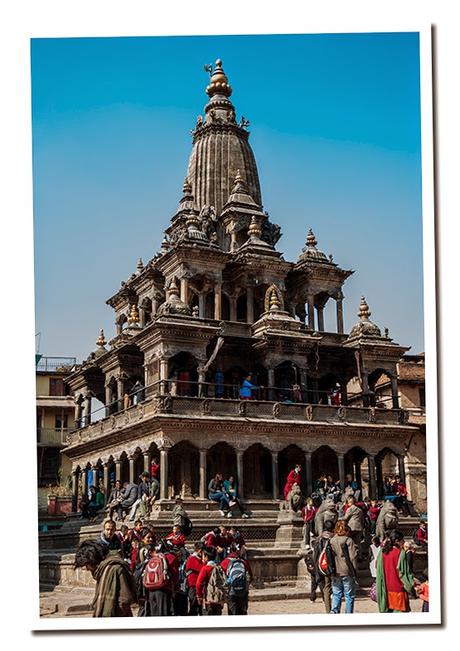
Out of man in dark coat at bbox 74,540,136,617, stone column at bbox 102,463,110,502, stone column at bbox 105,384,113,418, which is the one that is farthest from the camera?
stone column at bbox 105,384,113,418

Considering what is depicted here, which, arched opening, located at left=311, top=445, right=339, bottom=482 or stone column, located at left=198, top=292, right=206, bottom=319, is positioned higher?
stone column, located at left=198, top=292, right=206, bottom=319

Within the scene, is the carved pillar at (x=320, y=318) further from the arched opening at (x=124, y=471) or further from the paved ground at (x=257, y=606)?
the paved ground at (x=257, y=606)

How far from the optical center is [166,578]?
13844 millimetres

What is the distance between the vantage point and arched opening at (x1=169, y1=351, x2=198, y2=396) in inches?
1230

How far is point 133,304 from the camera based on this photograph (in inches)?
1598

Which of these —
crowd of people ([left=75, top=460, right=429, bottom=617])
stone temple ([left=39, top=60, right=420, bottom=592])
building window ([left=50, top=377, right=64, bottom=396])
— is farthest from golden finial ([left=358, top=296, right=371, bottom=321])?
building window ([left=50, top=377, right=64, bottom=396])

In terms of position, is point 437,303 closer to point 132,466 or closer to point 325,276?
point 132,466

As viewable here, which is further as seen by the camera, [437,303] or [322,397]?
[322,397]

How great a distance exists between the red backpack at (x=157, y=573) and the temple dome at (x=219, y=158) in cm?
2821

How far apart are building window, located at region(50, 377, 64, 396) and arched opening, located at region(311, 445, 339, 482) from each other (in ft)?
75.1

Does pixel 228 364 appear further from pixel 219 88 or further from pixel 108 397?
pixel 219 88

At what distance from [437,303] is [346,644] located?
20.7 feet

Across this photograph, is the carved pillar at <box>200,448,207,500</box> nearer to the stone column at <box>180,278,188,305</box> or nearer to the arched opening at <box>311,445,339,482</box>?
the arched opening at <box>311,445,339,482</box>

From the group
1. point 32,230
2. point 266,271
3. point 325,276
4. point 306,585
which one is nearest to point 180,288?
point 266,271
